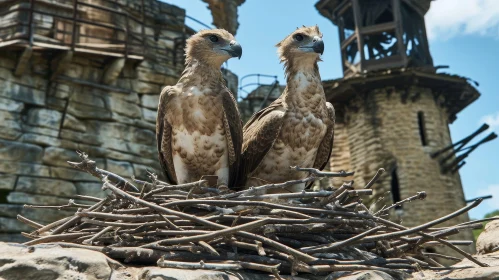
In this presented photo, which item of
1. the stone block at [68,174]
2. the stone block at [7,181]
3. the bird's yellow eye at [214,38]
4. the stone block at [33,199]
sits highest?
the bird's yellow eye at [214,38]

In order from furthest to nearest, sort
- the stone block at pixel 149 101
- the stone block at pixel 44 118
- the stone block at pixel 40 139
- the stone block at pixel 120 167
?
the stone block at pixel 149 101 → the stone block at pixel 120 167 → the stone block at pixel 44 118 → the stone block at pixel 40 139

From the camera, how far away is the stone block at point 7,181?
9.91m

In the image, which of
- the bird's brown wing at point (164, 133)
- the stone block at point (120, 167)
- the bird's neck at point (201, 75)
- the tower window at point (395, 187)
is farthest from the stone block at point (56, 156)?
the tower window at point (395, 187)

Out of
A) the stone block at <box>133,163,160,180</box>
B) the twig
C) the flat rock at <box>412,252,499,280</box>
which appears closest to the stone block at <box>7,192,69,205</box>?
the stone block at <box>133,163,160,180</box>

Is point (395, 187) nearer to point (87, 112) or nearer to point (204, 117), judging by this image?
point (87, 112)

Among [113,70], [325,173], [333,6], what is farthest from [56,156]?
[333,6]

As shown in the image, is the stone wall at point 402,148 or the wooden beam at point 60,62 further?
the stone wall at point 402,148

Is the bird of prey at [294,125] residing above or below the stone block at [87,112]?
below

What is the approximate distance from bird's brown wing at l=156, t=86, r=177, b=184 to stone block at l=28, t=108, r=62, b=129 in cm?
742

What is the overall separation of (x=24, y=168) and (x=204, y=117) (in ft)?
25.3

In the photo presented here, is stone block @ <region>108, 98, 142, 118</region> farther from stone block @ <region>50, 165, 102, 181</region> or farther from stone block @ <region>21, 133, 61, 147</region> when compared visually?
stone block @ <region>50, 165, 102, 181</region>

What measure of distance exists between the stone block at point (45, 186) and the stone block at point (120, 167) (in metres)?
0.90

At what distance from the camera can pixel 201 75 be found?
3.85 metres

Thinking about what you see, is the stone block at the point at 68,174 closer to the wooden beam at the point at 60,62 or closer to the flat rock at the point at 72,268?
the wooden beam at the point at 60,62
